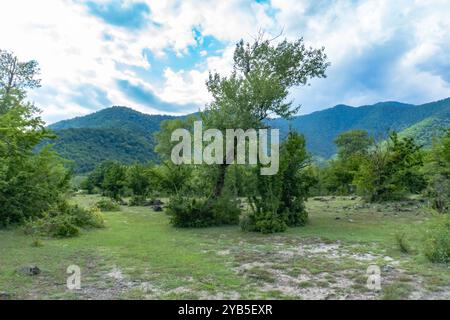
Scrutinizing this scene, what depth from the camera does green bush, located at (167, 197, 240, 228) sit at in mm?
17266

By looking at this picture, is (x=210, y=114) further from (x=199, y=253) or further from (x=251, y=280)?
(x=251, y=280)

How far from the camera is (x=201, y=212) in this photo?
689 inches

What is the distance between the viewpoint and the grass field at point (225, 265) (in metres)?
6.79

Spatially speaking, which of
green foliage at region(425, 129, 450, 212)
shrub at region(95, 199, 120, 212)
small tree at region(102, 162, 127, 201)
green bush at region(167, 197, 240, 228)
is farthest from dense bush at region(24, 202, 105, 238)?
small tree at region(102, 162, 127, 201)

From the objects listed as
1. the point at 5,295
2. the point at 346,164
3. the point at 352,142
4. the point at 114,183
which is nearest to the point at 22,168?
the point at 5,295

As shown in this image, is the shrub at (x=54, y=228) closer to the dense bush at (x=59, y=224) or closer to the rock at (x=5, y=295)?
the dense bush at (x=59, y=224)

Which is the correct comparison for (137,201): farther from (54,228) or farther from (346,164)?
(346,164)

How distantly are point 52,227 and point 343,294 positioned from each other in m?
12.0

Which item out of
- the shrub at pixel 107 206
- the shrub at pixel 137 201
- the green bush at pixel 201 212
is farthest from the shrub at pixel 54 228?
the shrub at pixel 137 201

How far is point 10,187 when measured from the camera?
15672mm

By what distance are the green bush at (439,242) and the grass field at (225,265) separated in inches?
11.4

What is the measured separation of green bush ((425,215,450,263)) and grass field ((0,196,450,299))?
Answer: 29 centimetres

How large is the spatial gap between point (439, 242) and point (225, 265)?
557 centimetres
